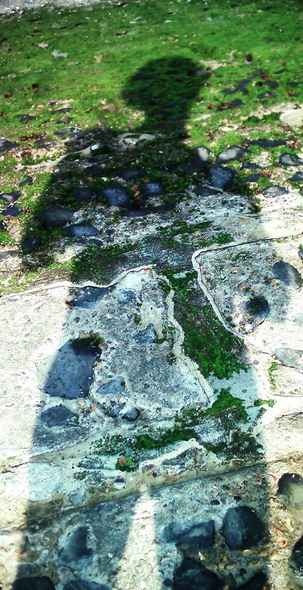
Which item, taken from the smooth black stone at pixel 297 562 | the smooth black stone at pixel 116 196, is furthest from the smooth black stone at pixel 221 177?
the smooth black stone at pixel 297 562

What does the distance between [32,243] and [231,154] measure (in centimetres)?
189

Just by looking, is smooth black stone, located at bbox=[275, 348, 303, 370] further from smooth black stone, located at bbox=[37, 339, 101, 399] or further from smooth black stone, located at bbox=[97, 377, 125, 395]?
smooth black stone, located at bbox=[37, 339, 101, 399]

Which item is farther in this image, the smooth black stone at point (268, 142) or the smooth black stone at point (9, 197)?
the smooth black stone at point (268, 142)

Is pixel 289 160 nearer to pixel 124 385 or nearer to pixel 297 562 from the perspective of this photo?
pixel 124 385

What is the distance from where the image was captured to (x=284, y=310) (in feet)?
10.5

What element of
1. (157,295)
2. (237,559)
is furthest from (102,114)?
(237,559)

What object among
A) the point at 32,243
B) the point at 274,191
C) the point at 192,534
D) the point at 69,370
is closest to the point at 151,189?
the point at 274,191

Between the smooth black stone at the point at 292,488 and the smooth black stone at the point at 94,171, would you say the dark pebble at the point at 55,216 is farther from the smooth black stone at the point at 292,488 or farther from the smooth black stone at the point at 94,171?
the smooth black stone at the point at 292,488

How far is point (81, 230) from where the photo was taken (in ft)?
12.5

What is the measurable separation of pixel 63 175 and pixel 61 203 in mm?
409

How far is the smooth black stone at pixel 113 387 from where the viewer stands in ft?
9.51

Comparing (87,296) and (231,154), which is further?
(231,154)

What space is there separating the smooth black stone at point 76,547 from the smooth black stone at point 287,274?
1908 millimetres

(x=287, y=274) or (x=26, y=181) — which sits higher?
(x=26, y=181)
